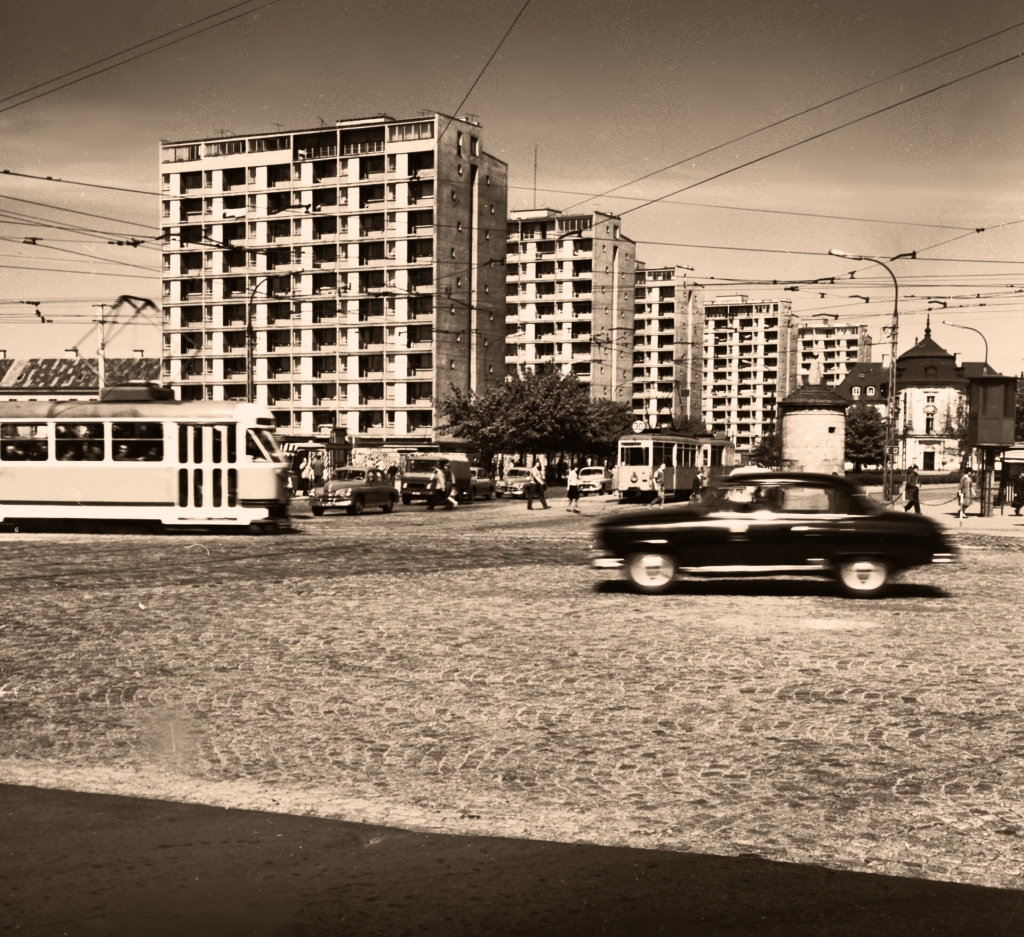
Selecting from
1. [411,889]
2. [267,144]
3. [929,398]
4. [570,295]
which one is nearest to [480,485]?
[267,144]

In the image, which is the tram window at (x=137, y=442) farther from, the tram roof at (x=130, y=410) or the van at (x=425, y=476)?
the van at (x=425, y=476)

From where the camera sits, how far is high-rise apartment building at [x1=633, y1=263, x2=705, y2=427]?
143000 mm

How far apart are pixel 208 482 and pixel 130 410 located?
232 centimetres

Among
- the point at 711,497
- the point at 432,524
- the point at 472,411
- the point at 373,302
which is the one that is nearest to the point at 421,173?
the point at 373,302

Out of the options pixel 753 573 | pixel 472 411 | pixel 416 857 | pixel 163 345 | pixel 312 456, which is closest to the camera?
pixel 416 857

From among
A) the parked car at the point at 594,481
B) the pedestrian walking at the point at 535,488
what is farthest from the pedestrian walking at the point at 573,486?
Result: the parked car at the point at 594,481

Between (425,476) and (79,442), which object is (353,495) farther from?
(79,442)

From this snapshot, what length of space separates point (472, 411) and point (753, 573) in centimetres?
5895

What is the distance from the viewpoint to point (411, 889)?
475 cm

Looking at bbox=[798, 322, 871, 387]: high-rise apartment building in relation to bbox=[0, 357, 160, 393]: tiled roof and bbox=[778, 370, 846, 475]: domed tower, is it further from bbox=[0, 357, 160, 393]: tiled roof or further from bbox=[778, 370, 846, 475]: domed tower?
bbox=[778, 370, 846, 475]: domed tower

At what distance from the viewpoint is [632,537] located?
14328mm

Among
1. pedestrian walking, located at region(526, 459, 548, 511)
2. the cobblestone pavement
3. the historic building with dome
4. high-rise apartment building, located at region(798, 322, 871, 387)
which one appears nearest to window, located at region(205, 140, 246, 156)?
pedestrian walking, located at region(526, 459, 548, 511)

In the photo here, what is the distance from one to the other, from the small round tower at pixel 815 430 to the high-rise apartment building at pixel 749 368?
13376 centimetres

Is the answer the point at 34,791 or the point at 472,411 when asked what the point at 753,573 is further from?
the point at 472,411
